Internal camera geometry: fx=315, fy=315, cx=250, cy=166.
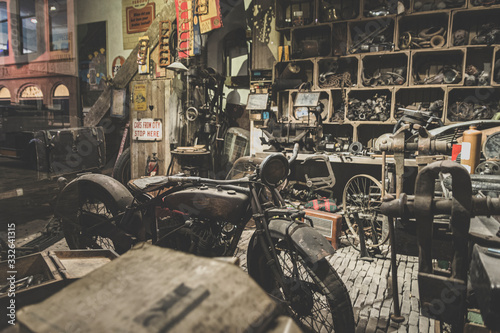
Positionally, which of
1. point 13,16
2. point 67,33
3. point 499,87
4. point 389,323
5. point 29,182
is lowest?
point 389,323

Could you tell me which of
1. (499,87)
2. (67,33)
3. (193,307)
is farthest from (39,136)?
(499,87)

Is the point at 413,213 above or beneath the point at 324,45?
beneath

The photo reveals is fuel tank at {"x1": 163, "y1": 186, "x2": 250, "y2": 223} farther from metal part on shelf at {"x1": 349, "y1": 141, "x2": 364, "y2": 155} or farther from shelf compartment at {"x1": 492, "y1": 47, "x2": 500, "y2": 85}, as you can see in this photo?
shelf compartment at {"x1": 492, "y1": 47, "x2": 500, "y2": 85}

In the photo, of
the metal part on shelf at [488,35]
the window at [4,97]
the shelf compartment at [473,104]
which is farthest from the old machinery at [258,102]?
the window at [4,97]

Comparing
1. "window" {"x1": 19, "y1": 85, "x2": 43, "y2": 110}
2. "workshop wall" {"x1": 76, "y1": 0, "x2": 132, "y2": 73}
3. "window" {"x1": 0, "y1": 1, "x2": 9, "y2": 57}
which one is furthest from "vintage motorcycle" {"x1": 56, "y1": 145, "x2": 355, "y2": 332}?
"window" {"x1": 19, "y1": 85, "x2": 43, "y2": 110}

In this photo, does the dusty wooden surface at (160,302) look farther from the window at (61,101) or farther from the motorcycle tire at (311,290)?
the window at (61,101)

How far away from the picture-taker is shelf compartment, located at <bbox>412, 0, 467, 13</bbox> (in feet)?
16.2

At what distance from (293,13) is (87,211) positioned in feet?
17.7

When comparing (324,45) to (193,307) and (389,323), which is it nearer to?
(389,323)

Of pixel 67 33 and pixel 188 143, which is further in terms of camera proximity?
pixel 67 33

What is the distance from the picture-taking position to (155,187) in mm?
2918

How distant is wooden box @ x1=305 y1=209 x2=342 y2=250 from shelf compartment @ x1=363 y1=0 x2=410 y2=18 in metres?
3.52

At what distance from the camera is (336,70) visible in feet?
19.0

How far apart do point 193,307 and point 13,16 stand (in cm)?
491
